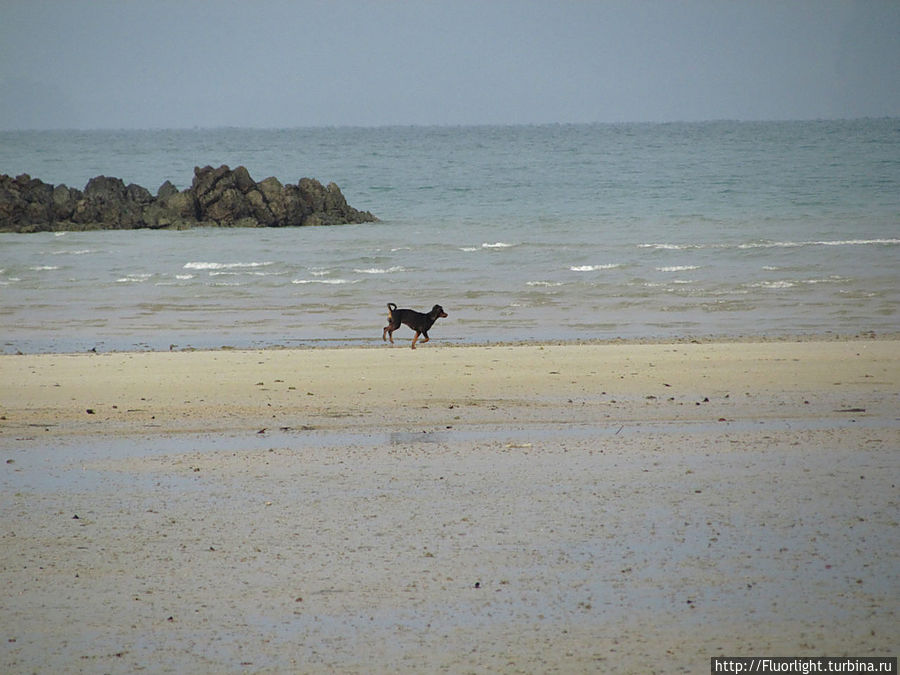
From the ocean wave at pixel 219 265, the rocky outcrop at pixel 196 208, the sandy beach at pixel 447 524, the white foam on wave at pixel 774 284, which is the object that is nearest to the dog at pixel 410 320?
the sandy beach at pixel 447 524

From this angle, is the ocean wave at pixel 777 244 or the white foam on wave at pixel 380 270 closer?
the white foam on wave at pixel 380 270

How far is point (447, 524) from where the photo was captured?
5.38 metres

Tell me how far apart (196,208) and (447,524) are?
110 ft

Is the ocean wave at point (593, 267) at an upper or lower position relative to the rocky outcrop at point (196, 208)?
lower

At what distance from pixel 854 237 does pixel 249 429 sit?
72.2 feet

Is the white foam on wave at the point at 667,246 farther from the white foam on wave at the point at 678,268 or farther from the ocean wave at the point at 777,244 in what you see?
the white foam on wave at the point at 678,268

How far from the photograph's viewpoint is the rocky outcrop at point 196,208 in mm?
36000

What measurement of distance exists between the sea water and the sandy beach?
463 centimetres

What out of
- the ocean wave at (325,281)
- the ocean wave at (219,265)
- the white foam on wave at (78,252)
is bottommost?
the ocean wave at (325,281)

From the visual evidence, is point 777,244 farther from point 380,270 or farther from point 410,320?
point 410,320

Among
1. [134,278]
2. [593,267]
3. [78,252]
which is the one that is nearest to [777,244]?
→ [593,267]

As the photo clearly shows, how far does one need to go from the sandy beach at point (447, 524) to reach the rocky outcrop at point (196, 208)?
26.9 meters

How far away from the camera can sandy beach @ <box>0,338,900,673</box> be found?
4.02m

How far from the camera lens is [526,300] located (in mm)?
17391
